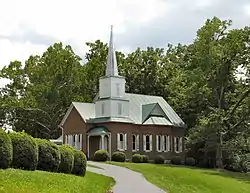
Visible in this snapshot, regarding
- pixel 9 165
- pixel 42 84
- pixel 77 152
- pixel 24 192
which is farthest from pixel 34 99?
pixel 24 192

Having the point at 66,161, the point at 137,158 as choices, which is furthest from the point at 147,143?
the point at 66,161

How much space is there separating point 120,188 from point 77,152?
3.55 m

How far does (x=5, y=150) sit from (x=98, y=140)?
126 ft

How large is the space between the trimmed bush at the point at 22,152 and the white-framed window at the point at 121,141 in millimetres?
34944

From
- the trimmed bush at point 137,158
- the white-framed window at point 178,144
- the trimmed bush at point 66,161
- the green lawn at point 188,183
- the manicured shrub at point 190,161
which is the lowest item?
the green lawn at point 188,183

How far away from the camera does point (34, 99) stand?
247 ft

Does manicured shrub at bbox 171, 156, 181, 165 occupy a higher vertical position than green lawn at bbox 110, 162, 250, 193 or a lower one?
higher

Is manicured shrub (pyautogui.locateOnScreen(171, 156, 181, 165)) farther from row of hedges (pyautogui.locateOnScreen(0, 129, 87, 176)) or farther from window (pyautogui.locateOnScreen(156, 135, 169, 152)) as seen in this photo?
row of hedges (pyautogui.locateOnScreen(0, 129, 87, 176))

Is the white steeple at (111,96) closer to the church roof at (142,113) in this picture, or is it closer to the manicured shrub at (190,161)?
the church roof at (142,113)

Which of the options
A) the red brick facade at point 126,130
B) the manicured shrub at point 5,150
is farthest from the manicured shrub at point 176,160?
the manicured shrub at point 5,150

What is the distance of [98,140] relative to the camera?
59.4m

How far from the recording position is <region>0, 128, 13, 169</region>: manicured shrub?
20906 millimetres

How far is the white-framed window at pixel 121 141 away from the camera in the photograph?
58.0 m

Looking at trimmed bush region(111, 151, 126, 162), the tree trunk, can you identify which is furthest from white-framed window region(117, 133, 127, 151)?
the tree trunk
